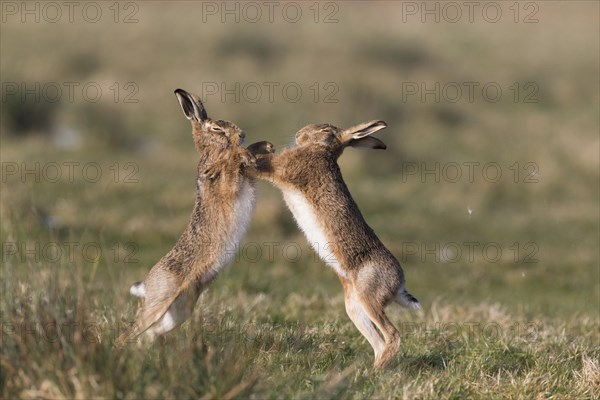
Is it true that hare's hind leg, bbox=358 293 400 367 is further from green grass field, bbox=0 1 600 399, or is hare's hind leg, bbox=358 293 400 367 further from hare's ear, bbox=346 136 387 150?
hare's ear, bbox=346 136 387 150

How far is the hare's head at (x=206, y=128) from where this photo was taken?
19.8 feet

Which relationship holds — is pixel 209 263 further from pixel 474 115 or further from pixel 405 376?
pixel 474 115

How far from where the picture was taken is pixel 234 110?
74.9 ft

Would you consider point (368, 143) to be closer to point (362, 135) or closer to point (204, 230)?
point (362, 135)

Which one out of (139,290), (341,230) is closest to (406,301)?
(341,230)

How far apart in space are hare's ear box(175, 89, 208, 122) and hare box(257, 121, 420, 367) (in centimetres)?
52

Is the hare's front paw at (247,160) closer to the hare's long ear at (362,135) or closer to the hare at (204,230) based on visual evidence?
the hare at (204,230)

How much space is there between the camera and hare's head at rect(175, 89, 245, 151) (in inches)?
237

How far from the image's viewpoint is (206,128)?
6141 mm

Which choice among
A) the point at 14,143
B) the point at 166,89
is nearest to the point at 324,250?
the point at 14,143

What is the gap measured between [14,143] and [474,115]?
41.8 ft

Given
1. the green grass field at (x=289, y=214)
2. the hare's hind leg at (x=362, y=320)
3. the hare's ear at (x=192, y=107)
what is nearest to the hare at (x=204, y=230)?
the hare's ear at (x=192, y=107)

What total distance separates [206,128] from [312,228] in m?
0.97

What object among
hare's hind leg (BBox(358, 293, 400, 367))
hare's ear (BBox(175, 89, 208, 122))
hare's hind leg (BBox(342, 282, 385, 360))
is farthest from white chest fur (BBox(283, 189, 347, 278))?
hare's ear (BBox(175, 89, 208, 122))
